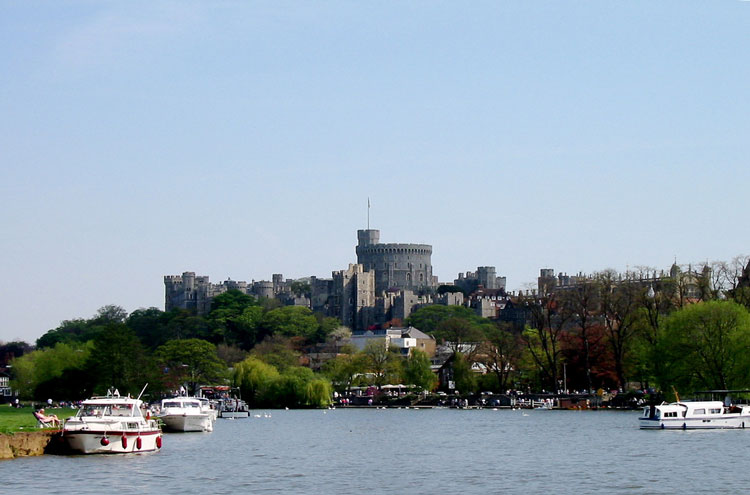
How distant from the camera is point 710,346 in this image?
8900 centimetres

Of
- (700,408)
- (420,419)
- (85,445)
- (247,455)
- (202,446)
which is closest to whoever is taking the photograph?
(85,445)

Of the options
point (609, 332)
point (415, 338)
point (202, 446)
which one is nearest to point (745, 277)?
point (609, 332)

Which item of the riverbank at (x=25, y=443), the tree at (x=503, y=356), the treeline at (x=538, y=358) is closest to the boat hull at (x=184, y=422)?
the treeline at (x=538, y=358)

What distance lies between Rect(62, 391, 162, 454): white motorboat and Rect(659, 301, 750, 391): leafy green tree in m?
43.5

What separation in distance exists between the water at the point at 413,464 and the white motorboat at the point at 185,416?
979 mm

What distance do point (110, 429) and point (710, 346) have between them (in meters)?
48.0

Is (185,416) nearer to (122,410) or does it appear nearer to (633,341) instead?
(122,410)

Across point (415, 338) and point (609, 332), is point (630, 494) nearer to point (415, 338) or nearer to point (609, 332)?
point (609, 332)

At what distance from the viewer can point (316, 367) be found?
17975 cm

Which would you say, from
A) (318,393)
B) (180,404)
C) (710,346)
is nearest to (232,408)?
(318,393)

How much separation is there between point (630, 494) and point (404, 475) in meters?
9.98

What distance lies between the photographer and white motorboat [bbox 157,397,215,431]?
77.4 metres

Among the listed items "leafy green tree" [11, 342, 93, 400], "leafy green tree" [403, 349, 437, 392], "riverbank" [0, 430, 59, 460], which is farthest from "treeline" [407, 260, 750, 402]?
"riverbank" [0, 430, 59, 460]

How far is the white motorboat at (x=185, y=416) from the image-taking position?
77.4m
